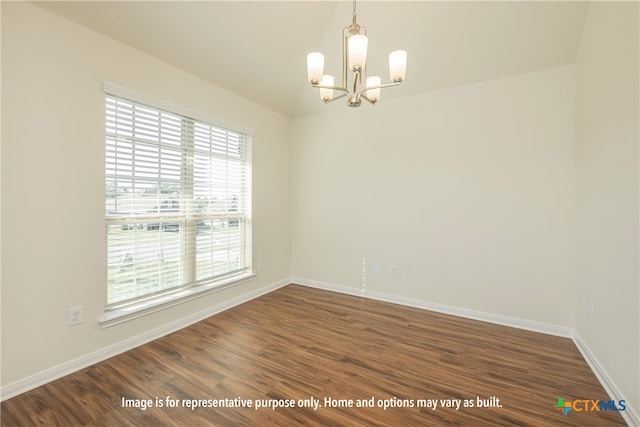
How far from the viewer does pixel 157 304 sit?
2.51 meters

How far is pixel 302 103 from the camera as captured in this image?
389 cm

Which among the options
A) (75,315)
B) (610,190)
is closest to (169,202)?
(75,315)

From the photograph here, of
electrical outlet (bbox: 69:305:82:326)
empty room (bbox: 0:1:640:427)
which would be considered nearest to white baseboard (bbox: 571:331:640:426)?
empty room (bbox: 0:1:640:427)

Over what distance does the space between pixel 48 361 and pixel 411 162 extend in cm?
374

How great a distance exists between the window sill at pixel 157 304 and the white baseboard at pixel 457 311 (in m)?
1.45

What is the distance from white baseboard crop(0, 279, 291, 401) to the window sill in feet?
0.60

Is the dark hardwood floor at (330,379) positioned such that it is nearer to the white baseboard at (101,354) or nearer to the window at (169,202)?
the white baseboard at (101,354)

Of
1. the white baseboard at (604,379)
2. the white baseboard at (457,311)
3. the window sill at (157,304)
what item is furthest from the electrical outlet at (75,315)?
the white baseboard at (604,379)

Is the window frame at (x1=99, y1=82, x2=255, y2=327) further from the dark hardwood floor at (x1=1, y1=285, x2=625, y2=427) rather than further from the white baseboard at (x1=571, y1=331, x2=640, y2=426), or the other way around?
the white baseboard at (x1=571, y1=331, x2=640, y2=426)

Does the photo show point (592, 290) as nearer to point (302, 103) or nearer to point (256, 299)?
point (256, 299)

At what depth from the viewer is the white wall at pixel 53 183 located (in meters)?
1.74

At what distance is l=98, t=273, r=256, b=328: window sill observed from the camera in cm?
222

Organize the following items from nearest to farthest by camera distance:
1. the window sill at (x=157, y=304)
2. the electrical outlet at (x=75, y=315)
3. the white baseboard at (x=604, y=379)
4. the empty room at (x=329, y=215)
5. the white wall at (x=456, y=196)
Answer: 1. the white baseboard at (x=604, y=379)
2. the empty room at (x=329, y=215)
3. the electrical outlet at (x=75, y=315)
4. the window sill at (x=157, y=304)
5. the white wall at (x=456, y=196)

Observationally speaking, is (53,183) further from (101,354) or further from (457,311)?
(457,311)
